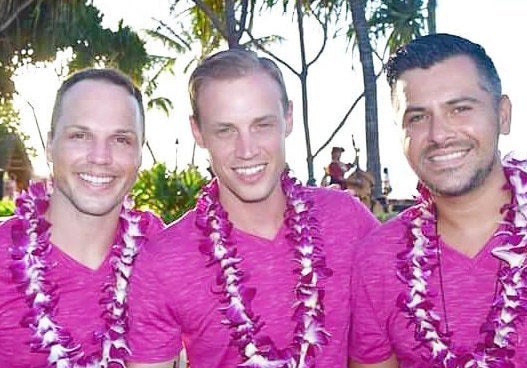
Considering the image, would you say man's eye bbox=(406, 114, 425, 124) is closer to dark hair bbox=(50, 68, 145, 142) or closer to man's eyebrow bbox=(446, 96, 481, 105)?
man's eyebrow bbox=(446, 96, 481, 105)

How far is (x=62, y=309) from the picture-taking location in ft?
12.0

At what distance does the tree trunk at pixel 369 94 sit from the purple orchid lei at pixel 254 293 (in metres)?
10.8

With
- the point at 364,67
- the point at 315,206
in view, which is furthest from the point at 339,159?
the point at 315,206

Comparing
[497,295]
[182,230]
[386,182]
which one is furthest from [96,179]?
[386,182]

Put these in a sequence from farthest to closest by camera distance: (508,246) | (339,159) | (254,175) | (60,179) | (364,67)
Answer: (364,67)
(339,159)
(60,179)
(254,175)
(508,246)

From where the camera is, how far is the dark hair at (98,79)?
3910mm

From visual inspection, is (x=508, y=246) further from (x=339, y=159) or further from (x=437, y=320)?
(x=339, y=159)

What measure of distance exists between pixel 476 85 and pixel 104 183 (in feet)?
5.29

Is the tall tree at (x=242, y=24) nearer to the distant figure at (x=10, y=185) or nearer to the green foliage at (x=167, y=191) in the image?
the green foliage at (x=167, y=191)

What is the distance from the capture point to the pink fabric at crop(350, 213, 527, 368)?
3.35 m

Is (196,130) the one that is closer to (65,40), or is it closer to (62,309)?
(62,309)

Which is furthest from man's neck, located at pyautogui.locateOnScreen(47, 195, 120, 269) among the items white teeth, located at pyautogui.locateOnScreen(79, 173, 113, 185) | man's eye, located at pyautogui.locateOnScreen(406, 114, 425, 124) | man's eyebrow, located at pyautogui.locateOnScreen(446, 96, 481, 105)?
man's eyebrow, located at pyautogui.locateOnScreen(446, 96, 481, 105)

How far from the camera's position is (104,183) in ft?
12.3

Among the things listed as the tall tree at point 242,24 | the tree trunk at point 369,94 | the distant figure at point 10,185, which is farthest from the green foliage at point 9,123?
the tree trunk at point 369,94
